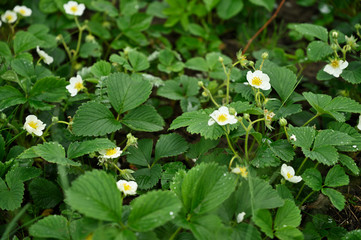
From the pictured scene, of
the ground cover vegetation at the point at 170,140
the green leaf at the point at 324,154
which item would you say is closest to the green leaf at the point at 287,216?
the ground cover vegetation at the point at 170,140

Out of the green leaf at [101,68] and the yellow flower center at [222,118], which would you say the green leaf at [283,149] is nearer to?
the yellow flower center at [222,118]

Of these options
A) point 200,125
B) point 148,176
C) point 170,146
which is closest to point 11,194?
point 148,176

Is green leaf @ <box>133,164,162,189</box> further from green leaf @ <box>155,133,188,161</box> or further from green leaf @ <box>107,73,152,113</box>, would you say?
green leaf @ <box>107,73,152,113</box>

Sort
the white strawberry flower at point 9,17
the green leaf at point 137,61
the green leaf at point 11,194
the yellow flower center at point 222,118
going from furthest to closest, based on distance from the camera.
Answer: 1. the white strawberry flower at point 9,17
2. the green leaf at point 137,61
3. the yellow flower center at point 222,118
4. the green leaf at point 11,194

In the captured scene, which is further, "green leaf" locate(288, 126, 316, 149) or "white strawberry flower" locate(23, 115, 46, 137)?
"white strawberry flower" locate(23, 115, 46, 137)

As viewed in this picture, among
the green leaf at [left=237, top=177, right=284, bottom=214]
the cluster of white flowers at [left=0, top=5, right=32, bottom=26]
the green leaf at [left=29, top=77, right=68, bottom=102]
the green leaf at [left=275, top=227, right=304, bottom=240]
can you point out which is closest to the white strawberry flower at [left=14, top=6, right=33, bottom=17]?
the cluster of white flowers at [left=0, top=5, right=32, bottom=26]

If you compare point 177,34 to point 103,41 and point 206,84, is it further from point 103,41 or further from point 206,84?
point 206,84

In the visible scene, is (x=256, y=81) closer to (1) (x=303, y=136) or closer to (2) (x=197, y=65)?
(1) (x=303, y=136)
